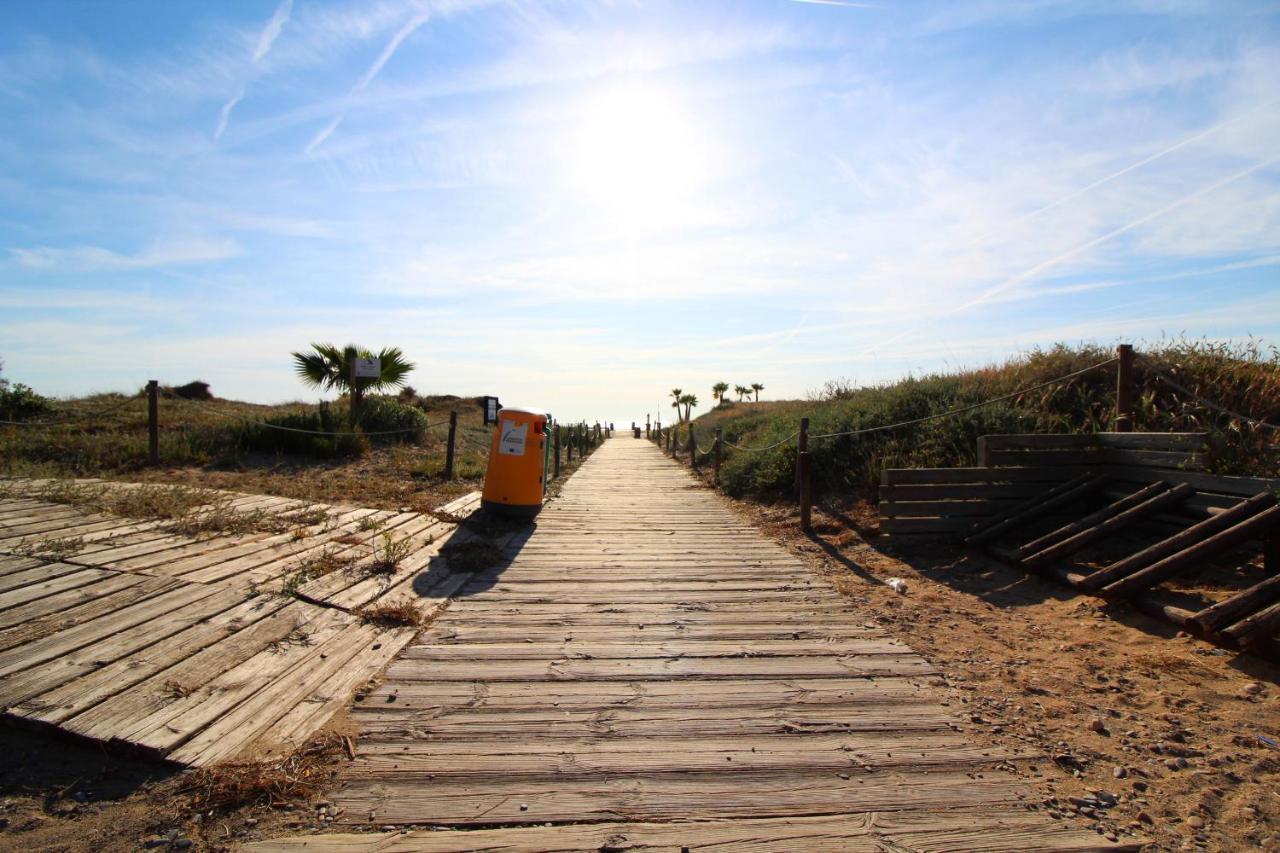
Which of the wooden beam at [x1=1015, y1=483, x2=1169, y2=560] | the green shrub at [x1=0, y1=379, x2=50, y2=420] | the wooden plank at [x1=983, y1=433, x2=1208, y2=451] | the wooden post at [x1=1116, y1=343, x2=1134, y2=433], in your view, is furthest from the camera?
the green shrub at [x1=0, y1=379, x2=50, y2=420]

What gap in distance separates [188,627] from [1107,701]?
5.08 meters

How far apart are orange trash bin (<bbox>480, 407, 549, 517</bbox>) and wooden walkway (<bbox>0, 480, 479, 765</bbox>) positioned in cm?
177

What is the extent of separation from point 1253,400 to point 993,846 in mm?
8087

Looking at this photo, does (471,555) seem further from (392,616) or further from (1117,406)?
(1117,406)

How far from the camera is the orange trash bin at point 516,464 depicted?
7.96 m

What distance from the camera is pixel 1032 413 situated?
8734 mm

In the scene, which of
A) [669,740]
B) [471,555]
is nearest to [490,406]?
[471,555]

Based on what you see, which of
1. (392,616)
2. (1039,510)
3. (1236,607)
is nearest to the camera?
(1236,607)

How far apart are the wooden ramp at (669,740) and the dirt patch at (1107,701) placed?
0.77ft

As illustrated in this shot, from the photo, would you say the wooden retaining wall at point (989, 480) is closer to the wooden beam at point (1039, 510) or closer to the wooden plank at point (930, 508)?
the wooden plank at point (930, 508)

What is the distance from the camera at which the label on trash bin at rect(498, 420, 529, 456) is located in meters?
7.95

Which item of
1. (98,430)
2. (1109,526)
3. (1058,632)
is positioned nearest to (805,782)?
(1058,632)

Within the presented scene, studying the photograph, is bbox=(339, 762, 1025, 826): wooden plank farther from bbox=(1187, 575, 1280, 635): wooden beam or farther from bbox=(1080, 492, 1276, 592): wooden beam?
bbox=(1080, 492, 1276, 592): wooden beam

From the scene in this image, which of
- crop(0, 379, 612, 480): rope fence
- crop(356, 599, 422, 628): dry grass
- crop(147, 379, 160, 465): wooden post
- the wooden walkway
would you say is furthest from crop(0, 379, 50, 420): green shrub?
crop(356, 599, 422, 628): dry grass
